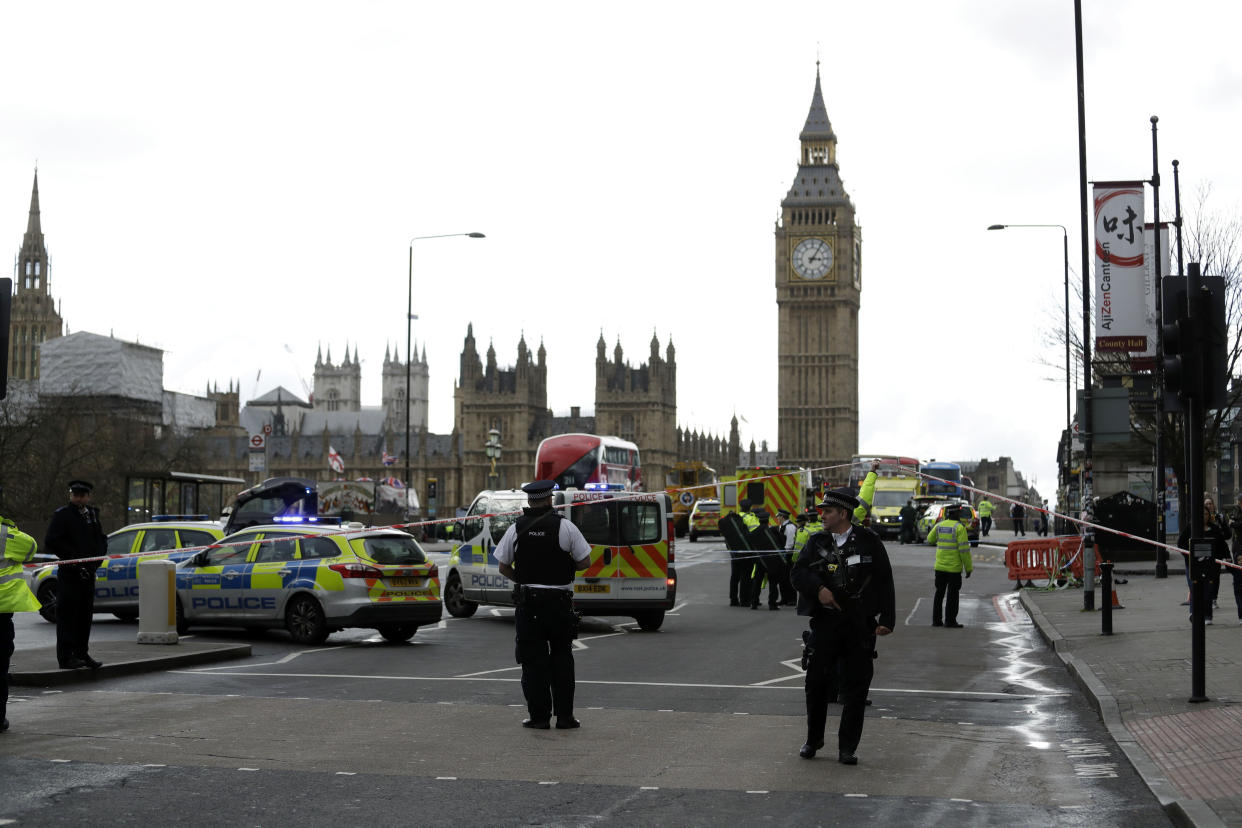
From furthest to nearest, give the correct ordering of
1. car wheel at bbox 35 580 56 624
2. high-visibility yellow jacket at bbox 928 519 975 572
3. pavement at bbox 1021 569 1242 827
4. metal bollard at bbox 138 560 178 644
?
car wheel at bbox 35 580 56 624
high-visibility yellow jacket at bbox 928 519 975 572
metal bollard at bbox 138 560 178 644
pavement at bbox 1021 569 1242 827

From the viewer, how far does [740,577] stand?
26797 millimetres

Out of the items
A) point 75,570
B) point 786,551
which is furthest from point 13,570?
point 786,551

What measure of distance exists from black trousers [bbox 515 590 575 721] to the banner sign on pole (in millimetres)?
15135

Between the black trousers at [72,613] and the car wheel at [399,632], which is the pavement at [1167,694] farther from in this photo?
the black trousers at [72,613]

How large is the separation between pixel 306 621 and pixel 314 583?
19.7 inches

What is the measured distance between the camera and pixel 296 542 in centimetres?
1928

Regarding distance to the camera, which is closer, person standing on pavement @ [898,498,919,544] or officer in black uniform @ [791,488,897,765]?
officer in black uniform @ [791,488,897,765]

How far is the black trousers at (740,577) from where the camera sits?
87.1ft

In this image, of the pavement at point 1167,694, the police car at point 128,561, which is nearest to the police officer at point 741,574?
the pavement at point 1167,694

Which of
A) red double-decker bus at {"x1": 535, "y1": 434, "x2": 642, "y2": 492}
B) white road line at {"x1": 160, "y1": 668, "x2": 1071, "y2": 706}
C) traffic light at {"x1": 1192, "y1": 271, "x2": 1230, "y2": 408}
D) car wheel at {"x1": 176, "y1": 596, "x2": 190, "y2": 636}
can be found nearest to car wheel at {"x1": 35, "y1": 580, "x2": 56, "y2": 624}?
car wheel at {"x1": 176, "y1": 596, "x2": 190, "y2": 636}

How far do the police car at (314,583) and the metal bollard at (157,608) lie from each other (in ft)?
5.62

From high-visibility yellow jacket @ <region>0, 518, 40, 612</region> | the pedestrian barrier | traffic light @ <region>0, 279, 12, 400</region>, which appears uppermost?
traffic light @ <region>0, 279, 12, 400</region>

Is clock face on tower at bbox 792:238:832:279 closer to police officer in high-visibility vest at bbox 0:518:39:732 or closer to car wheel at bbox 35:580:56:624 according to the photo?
car wheel at bbox 35:580:56:624

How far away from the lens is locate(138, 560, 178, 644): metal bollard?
16.9 m
